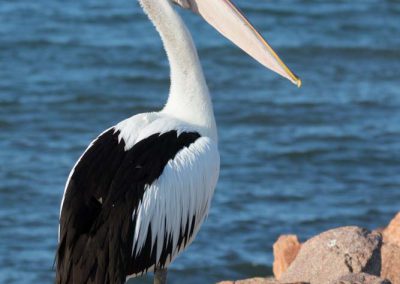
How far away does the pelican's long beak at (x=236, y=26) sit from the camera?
668cm

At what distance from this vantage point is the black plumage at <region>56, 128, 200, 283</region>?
553 cm

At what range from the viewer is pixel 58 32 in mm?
15859

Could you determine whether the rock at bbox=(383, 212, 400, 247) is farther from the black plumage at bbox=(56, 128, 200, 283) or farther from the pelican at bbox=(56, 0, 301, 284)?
the black plumage at bbox=(56, 128, 200, 283)

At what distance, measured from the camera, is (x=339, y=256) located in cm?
615

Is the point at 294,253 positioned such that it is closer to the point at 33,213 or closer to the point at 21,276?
the point at 21,276

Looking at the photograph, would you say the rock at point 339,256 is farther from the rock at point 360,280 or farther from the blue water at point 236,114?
the blue water at point 236,114

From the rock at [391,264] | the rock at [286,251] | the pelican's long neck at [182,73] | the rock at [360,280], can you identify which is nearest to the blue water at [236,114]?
the rock at [286,251]

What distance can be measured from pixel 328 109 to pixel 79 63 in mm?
3380

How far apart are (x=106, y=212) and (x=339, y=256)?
4.37 ft

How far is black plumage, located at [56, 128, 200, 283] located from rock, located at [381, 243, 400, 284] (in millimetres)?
1350

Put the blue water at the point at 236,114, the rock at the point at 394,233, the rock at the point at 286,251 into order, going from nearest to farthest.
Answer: the rock at the point at 394,233, the rock at the point at 286,251, the blue water at the point at 236,114

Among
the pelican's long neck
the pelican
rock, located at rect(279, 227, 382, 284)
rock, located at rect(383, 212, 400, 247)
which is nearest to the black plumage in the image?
the pelican

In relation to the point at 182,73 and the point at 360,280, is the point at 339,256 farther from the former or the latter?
the point at 182,73

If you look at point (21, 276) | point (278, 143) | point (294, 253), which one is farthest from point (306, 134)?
point (294, 253)
